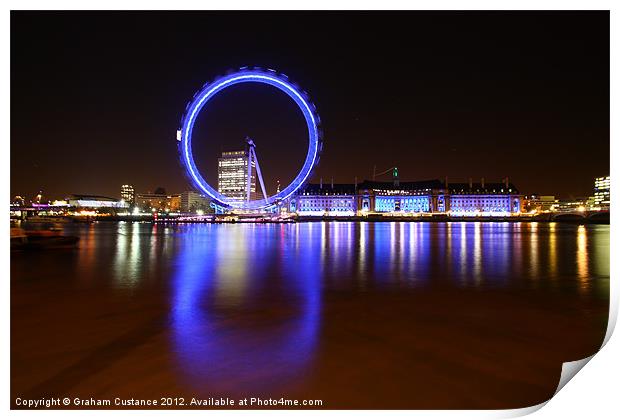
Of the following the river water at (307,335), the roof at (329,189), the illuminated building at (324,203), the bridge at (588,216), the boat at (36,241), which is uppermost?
the roof at (329,189)

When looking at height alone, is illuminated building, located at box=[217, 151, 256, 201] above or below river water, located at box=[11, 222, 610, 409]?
above

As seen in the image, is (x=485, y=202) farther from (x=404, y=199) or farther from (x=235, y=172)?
(x=235, y=172)

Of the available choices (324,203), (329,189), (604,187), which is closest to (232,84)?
(604,187)

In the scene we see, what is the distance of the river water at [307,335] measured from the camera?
14.7 ft

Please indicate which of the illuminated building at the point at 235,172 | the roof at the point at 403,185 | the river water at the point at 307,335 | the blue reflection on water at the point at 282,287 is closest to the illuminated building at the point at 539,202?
the roof at the point at 403,185

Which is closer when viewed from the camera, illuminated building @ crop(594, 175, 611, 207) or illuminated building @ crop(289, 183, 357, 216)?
illuminated building @ crop(594, 175, 611, 207)

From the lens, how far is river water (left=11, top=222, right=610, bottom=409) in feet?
14.7

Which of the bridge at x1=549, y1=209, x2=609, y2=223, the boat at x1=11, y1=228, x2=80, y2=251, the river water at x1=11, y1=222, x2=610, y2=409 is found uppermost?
the bridge at x1=549, y1=209, x2=609, y2=223

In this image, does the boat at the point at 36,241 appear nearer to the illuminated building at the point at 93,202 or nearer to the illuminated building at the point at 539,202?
the illuminated building at the point at 93,202

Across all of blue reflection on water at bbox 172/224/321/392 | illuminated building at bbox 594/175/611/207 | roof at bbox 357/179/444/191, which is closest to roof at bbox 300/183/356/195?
roof at bbox 357/179/444/191

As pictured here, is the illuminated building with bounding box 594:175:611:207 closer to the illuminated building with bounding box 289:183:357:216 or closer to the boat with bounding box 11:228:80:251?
the boat with bounding box 11:228:80:251

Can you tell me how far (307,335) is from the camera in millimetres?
6102
